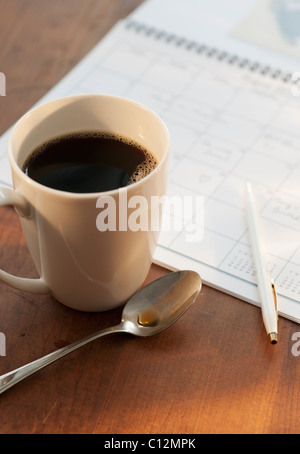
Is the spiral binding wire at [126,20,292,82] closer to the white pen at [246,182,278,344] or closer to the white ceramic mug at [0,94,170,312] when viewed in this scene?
the white pen at [246,182,278,344]

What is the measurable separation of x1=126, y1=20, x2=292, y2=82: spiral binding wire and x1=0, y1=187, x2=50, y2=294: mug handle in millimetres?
551

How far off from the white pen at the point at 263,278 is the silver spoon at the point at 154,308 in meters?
0.07

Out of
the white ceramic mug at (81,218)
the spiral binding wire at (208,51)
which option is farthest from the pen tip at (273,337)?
the spiral binding wire at (208,51)

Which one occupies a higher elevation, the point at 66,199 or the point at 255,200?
the point at 66,199

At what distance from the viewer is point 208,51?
102 cm

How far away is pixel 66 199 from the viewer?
0.54 m

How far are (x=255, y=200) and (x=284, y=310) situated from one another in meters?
0.18

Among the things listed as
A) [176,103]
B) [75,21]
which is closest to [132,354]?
[176,103]

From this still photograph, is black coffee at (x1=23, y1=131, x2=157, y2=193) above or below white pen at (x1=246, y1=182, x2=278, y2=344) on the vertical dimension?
above

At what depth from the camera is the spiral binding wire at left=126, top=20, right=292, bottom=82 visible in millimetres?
990

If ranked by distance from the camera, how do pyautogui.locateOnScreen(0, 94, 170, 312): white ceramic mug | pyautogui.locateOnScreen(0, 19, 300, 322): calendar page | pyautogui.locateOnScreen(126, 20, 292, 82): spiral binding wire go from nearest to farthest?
pyautogui.locateOnScreen(0, 94, 170, 312): white ceramic mug
pyautogui.locateOnScreen(0, 19, 300, 322): calendar page
pyautogui.locateOnScreen(126, 20, 292, 82): spiral binding wire

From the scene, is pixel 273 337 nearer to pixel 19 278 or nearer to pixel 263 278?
pixel 263 278

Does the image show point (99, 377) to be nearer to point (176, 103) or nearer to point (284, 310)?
point (284, 310)

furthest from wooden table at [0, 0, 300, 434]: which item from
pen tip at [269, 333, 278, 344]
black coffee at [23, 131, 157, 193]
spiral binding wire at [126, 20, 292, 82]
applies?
spiral binding wire at [126, 20, 292, 82]
